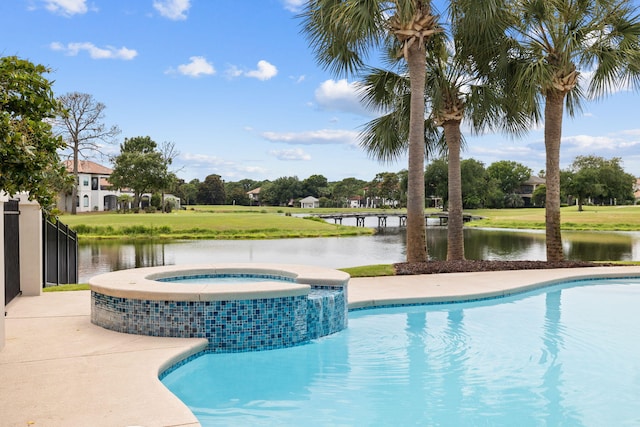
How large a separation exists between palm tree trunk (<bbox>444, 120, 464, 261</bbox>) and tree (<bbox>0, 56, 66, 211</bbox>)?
11379 mm

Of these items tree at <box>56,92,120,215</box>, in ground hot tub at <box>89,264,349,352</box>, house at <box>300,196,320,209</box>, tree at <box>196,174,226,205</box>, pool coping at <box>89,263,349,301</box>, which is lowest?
in ground hot tub at <box>89,264,349,352</box>

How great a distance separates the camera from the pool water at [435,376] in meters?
4.61

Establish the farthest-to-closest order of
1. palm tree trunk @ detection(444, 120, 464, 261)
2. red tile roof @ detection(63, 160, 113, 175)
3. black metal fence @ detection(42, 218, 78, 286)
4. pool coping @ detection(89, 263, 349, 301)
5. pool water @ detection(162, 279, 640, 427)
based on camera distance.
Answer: red tile roof @ detection(63, 160, 113, 175) < palm tree trunk @ detection(444, 120, 464, 261) < black metal fence @ detection(42, 218, 78, 286) < pool coping @ detection(89, 263, 349, 301) < pool water @ detection(162, 279, 640, 427)

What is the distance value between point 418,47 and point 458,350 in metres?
8.36

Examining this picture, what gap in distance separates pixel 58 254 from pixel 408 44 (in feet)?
29.4

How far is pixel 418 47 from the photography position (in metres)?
12.8

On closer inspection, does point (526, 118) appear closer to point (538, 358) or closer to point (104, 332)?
point (538, 358)

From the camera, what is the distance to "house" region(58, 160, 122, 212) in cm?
5709

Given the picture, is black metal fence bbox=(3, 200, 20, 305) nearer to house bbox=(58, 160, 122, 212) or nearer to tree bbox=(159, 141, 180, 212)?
tree bbox=(159, 141, 180, 212)

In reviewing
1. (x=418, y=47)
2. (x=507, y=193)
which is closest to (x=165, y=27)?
(x=418, y=47)

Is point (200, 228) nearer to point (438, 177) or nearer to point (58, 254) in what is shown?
point (58, 254)

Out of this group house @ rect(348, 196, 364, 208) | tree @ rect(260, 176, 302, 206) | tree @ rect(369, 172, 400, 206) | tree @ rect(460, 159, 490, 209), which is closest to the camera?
tree @ rect(460, 159, 490, 209)

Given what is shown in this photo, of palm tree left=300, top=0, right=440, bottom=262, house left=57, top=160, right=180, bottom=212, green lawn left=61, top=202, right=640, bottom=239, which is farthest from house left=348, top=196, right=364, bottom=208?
palm tree left=300, top=0, right=440, bottom=262

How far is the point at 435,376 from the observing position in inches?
219
